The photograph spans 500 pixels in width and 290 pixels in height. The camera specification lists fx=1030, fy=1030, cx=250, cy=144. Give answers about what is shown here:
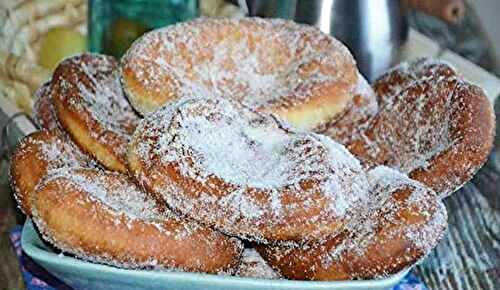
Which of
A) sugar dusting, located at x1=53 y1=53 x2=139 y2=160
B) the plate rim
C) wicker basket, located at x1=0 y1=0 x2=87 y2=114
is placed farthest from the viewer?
wicker basket, located at x1=0 y1=0 x2=87 y2=114

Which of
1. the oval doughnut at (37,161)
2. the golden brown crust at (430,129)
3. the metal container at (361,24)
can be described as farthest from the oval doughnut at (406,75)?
the oval doughnut at (37,161)

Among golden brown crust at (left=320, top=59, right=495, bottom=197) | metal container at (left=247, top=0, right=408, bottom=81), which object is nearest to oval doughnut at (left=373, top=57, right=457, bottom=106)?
golden brown crust at (left=320, top=59, right=495, bottom=197)

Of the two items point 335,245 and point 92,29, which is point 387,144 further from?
point 92,29

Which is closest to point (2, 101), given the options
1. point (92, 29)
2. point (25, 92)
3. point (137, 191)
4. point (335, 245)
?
point (25, 92)

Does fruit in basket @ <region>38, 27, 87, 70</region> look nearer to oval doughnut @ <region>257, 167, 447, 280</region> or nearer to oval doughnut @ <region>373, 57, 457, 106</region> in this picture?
oval doughnut @ <region>373, 57, 457, 106</region>

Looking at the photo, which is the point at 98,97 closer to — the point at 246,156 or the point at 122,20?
the point at 246,156

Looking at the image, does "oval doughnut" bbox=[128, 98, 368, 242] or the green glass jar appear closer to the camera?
"oval doughnut" bbox=[128, 98, 368, 242]
